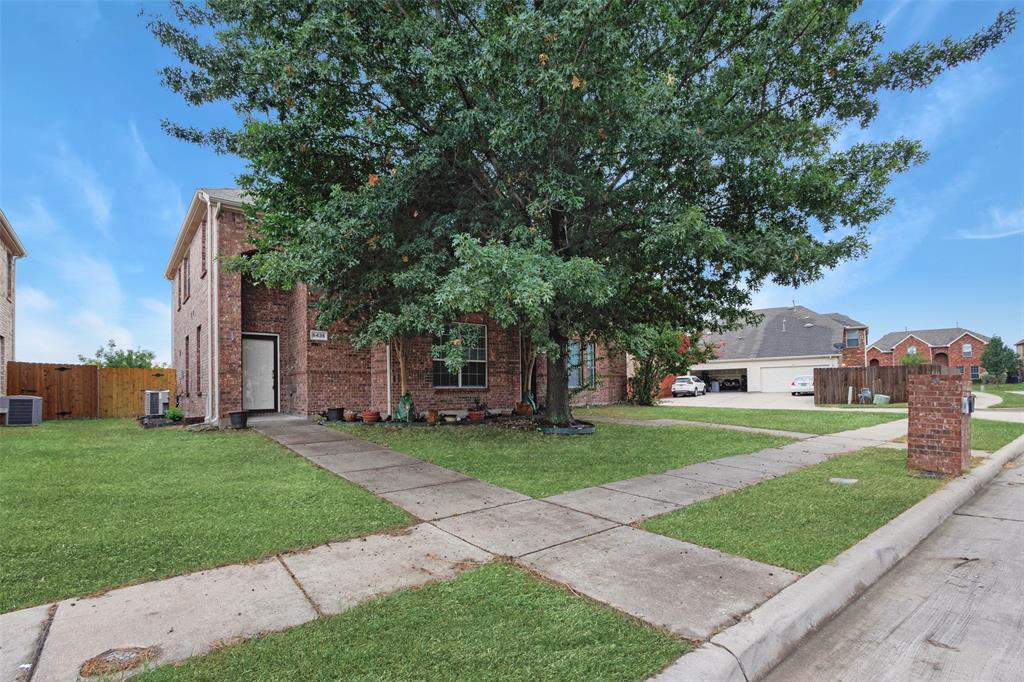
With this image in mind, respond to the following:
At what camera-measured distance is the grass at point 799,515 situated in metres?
3.61

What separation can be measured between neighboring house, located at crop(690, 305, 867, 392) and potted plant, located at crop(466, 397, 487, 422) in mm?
25154

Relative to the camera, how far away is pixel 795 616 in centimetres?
265

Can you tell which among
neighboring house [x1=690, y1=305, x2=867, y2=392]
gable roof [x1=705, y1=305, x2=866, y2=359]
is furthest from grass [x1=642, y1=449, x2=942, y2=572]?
gable roof [x1=705, y1=305, x2=866, y2=359]

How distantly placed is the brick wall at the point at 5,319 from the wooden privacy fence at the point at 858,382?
2704 centimetres

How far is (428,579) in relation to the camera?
10.2 ft

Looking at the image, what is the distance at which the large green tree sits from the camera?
6234 mm

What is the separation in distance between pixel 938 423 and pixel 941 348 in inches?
2248

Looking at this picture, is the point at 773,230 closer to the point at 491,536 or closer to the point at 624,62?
the point at 624,62

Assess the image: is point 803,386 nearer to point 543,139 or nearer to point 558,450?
point 558,450

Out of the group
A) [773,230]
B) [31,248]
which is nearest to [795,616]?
[773,230]

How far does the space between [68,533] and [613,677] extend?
415cm

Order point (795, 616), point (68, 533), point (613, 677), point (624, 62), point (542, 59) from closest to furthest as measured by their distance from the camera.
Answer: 1. point (613, 677)
2. point (795, 616)
3. point (68, 533)
4. point (542, 59)
5. point (624, 62)

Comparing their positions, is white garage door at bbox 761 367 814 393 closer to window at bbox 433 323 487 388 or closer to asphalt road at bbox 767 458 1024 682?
window at bbox 433 323 487 388

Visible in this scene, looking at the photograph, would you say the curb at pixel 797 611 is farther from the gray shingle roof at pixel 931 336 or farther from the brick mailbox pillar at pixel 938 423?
the gray shingle roof at pixel 931 336
